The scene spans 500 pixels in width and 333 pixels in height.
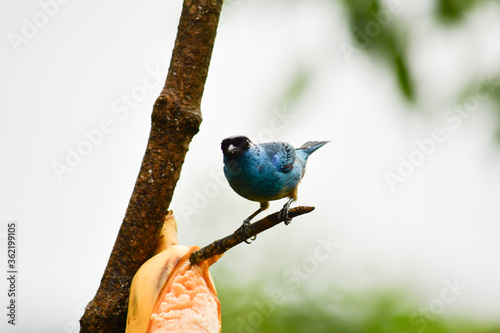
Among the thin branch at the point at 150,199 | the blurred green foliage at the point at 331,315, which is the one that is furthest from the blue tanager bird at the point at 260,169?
the thin branch at the point at 150,199

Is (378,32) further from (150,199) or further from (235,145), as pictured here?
(150,199)

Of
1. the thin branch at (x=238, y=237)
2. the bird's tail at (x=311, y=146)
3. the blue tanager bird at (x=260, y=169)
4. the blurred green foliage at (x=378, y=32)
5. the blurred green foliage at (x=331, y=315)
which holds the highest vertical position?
the blurred green foliage at (x=378, y=32)

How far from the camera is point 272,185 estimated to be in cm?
273

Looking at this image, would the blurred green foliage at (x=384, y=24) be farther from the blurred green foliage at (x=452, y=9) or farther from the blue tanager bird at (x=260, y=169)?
the blue tanager bird at (x=260, y=169)

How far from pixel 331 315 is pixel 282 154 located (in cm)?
99

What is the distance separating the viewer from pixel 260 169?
2.70 metres

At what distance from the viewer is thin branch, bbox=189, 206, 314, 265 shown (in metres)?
1.59

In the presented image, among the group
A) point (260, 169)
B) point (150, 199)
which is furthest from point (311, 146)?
point (150, 199)

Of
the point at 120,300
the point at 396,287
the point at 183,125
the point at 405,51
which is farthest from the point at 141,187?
the point at 396,287

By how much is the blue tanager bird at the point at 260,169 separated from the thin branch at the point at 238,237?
2.29 ft

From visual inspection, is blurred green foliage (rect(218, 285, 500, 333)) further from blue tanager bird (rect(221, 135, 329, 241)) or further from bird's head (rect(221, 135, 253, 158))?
bird's head (rect(221, 135, 253, 158))

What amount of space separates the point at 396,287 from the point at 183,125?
1844 millimetres

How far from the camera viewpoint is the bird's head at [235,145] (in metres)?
2.50

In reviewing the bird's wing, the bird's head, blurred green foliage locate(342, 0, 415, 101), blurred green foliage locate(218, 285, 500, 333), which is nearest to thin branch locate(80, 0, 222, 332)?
the bird's head
